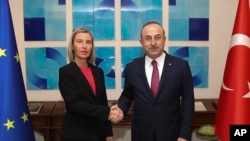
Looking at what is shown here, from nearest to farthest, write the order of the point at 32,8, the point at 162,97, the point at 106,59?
the point at 162,97 → the point at 32,8 → the point at 106,59

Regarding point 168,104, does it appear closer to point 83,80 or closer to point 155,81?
point 155,81

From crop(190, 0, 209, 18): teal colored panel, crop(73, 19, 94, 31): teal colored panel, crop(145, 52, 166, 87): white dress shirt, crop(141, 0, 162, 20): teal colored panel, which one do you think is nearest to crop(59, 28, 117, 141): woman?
crop(145, 52, 166, 87): white dress shirt

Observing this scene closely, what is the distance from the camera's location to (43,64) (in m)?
3.59

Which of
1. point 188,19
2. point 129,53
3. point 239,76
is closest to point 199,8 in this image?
point 188,19

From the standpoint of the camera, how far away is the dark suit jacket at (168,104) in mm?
2221

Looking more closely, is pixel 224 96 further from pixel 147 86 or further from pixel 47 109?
pixel 47 109

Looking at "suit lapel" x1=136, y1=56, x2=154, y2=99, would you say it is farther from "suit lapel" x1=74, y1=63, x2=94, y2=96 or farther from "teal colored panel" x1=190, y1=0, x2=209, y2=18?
"teal colored panel" x1=190, y1=0, x2=209, y2=18

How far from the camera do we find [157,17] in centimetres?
359

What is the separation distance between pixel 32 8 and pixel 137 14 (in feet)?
3.65

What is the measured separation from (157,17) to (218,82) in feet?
3.28

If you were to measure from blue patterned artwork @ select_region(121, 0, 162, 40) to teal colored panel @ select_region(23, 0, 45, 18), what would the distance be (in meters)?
0.87

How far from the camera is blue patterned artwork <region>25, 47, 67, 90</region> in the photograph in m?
3.58

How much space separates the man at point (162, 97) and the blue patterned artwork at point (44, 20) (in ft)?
4.95

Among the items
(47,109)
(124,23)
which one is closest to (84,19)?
(124,23)
